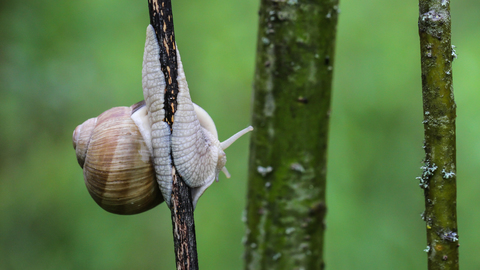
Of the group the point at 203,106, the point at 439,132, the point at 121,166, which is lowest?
the point at 121,166

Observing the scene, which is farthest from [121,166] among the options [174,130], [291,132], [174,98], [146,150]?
[291,132]

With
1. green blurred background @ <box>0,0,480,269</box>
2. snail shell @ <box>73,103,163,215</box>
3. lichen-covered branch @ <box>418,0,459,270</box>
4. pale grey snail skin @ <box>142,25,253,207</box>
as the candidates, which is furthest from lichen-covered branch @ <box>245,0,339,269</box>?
green blurred background @ <box>0,0,480,269</box>

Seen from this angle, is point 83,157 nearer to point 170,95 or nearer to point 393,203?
point 170,95

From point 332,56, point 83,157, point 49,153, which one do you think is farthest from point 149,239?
point 332,56

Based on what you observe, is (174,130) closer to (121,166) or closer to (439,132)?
(121,166)

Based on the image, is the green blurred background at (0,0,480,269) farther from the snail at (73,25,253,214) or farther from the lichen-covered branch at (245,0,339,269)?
the lichen-covered branch at (245,0,339,269)
